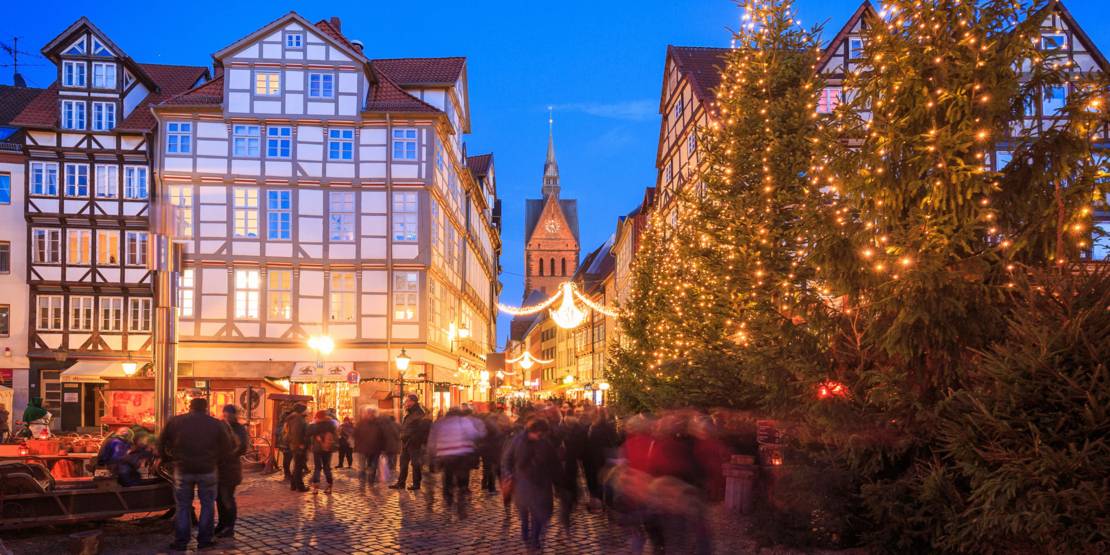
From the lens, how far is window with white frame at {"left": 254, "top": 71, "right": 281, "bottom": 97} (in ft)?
117

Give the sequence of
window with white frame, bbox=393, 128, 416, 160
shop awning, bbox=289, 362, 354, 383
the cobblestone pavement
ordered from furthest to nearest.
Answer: window with white frame, bbox=393, 128, 416, 160
shop awning, bbox=289, 362, 354, 383
the cobblestone pavement

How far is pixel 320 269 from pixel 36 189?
496 inches

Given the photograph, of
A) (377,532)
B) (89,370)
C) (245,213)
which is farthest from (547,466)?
(89,370)

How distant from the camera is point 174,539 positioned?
11.4m

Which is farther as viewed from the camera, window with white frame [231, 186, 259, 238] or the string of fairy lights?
window with white frame [231, 186, 259, 238]

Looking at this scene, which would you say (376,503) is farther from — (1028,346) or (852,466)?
(1028,346)

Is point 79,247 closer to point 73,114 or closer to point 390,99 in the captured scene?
point 73,114

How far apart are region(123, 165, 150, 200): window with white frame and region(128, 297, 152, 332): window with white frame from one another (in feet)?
14.0

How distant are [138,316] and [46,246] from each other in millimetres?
4511

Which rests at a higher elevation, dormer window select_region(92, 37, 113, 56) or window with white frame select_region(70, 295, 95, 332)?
dormer window select_region(92, 37, 113, 56)

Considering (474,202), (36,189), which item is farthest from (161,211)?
(474,202)

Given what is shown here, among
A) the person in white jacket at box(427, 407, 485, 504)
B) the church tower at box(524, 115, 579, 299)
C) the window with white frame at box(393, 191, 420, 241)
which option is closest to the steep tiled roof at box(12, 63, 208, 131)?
the window with white frame at box(393, 191, 420, 241)

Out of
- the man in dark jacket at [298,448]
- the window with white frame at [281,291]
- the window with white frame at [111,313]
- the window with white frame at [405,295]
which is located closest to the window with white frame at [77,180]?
the window with white frame at [111,313]

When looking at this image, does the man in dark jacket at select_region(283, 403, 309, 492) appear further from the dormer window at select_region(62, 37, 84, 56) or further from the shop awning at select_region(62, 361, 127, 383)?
the dormer window at select_region(62, 37, 84, 56)
